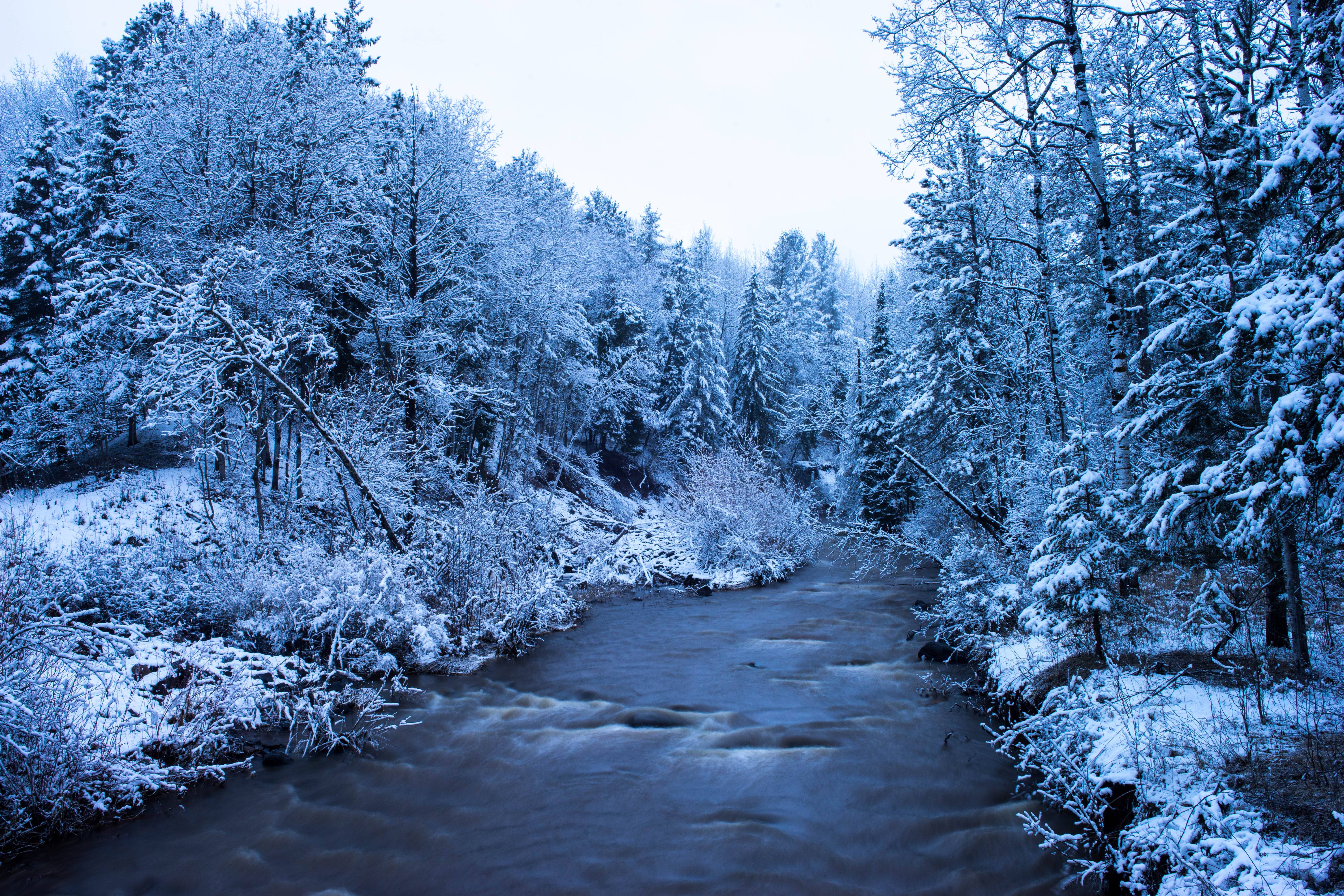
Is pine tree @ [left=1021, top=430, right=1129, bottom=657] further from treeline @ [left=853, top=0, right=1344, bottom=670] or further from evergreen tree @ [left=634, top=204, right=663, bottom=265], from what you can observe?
evergreen tree @ [left=634, top=204, right=663, bottom=265]

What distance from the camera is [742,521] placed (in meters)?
21.5

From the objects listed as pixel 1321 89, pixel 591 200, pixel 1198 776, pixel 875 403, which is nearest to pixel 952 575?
pixel 1198 776

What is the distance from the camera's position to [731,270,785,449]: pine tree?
37.0 metres

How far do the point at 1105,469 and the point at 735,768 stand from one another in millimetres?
6513

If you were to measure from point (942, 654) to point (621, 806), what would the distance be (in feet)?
21.2

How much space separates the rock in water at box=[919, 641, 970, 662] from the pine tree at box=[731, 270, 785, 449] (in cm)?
2591

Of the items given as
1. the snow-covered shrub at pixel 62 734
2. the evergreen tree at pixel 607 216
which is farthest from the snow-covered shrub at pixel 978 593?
the evergreen tree at pixel 607 216

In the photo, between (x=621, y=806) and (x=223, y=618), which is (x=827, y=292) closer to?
(x=223, y=618)

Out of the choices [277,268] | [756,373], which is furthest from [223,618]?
[756,373]

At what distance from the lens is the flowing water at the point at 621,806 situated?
205 inches

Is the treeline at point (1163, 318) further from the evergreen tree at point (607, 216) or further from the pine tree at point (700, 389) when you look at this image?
the evergreen tree at point (607, 216)

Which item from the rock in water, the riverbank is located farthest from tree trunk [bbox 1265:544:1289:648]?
the riverbank

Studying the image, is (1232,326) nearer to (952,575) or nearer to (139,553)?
(952,575)

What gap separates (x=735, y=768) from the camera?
719 cm
